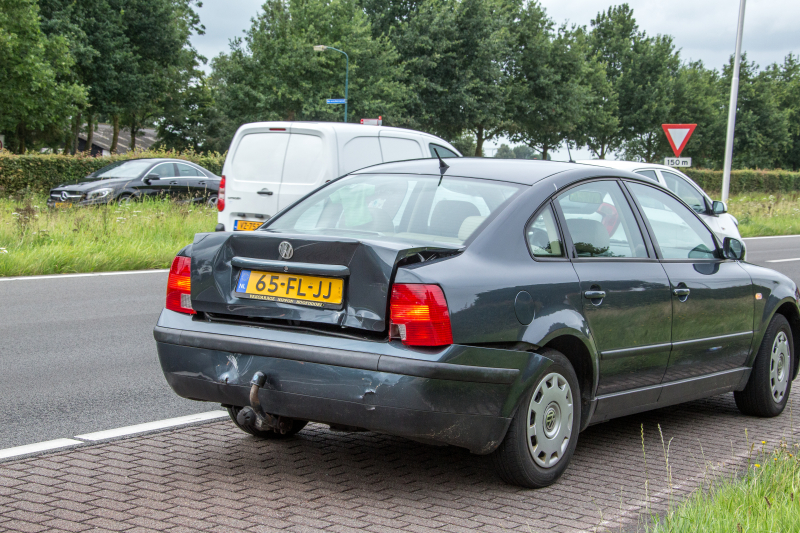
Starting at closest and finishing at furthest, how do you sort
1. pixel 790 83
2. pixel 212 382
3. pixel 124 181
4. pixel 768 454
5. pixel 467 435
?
pixel 467 435 → pixel 212 382 → pixel 768 454 → pixel 124 181 → pixel 790 83

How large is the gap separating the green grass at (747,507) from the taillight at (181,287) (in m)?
2.28

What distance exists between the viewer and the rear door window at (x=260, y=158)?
1107cm

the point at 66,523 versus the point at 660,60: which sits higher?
the point at 660,60

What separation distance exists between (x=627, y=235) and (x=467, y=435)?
170 centimetres

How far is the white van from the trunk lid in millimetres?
6522

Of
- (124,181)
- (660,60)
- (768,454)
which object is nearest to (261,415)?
(768,454)

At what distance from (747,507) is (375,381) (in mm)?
1508

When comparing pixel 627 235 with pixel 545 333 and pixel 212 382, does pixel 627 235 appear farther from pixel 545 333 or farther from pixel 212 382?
pixel 212 382

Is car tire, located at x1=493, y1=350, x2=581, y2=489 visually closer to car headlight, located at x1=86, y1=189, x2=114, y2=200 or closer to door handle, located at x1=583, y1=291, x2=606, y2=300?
door handle, located at x1=583, y1=291, x2=606, y2=300

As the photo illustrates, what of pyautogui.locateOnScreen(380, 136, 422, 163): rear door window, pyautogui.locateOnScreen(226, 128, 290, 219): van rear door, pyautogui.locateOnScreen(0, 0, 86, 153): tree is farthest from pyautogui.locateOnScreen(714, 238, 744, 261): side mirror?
pyautogui.locateOnScreen(0, 0, 86, 153): tree

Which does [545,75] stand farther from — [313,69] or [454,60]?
[313,69]

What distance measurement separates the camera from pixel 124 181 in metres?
20.6

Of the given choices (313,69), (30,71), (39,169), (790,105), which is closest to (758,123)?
(790,105)

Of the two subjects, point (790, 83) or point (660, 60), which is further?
point (790, 83)
